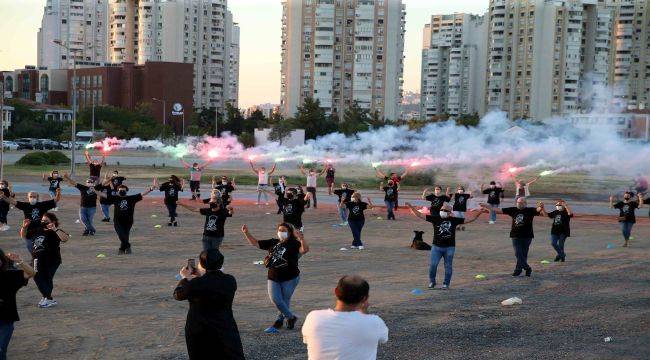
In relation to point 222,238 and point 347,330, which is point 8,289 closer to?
point 347,330

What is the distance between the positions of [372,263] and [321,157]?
30587 mm

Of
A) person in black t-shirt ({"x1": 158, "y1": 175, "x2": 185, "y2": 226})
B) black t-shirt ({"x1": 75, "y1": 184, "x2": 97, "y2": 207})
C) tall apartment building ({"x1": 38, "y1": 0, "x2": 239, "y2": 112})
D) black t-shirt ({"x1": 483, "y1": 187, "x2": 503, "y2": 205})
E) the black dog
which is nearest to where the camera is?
the black dog

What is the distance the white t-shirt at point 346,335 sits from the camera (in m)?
4.85

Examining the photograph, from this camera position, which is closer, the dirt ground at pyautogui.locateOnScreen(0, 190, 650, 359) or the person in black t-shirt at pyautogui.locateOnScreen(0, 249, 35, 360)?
the person in black t-shirt at pyautogui.locateOnScreen(0, 249, 35, 360)

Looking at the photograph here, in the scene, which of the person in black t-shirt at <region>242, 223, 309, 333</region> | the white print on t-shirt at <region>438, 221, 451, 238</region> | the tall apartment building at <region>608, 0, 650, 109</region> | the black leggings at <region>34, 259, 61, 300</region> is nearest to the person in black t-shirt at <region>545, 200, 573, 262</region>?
the white print on t-shirt at <region>438, 221, 451, 238</region>

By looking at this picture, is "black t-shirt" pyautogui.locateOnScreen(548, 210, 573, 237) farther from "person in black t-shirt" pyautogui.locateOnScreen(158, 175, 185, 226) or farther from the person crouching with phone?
the person crouching with phone

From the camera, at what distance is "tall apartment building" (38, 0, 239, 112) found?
14088cm

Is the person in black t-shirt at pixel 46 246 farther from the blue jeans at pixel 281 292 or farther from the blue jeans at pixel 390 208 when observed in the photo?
the blue jeans at pixel 390 208

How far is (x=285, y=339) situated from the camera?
388 inches

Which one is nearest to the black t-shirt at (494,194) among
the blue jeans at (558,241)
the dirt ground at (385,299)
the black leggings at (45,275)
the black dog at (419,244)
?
the dirt ground at (385,299)

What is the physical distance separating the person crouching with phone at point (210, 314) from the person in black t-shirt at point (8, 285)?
83.7 inches

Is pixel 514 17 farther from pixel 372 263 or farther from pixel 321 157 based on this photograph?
pixel 372 263

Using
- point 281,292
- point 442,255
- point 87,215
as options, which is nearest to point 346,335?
point 281,292

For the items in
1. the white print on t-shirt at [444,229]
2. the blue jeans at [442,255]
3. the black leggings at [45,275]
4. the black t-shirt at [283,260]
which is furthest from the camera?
the blue jeans at [442,255]
